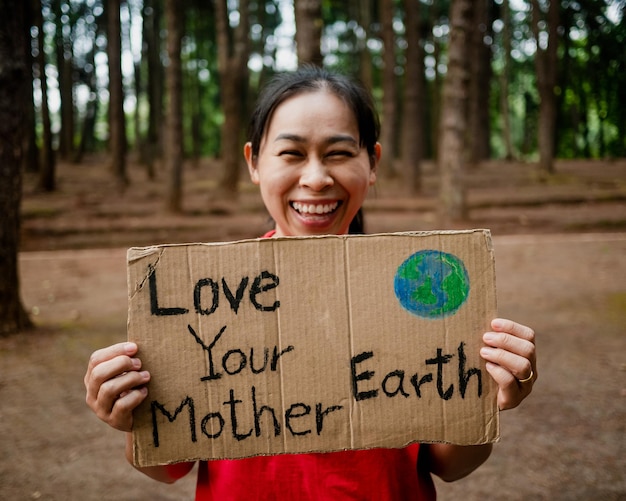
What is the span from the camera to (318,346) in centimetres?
135

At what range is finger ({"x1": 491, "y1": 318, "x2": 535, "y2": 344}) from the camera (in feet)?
4.28

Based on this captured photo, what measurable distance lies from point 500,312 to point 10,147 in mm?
4574

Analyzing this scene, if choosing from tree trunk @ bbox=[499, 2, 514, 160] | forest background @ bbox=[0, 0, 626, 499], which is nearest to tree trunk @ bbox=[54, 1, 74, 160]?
forest background @ bbox=[0, 0, 626, 499]

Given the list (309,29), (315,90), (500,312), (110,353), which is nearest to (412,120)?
(309,29)

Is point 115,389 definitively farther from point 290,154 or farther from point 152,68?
point 152,68

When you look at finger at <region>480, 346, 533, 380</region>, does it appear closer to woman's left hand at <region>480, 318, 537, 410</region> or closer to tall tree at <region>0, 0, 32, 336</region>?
woman's left hand at <region>480, 318, 537, 410</region>

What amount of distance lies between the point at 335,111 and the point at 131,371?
2.88 feet

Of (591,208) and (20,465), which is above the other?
(591,208)

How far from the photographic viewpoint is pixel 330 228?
1638 mm

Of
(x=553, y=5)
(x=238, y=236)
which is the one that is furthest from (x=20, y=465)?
(x=553, y=5)

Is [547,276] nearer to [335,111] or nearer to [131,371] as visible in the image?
[335,111]

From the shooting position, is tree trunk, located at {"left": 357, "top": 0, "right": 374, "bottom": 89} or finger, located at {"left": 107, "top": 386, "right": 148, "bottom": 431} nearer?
finger, located at {"left": 107, "top": 386, "right": 148, "bottom": 431}

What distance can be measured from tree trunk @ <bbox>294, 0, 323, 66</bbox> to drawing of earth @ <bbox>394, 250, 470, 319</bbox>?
17.5 feet

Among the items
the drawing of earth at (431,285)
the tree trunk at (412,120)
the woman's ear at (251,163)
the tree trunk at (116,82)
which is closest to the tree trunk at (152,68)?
the tree trunk at (116,82)
